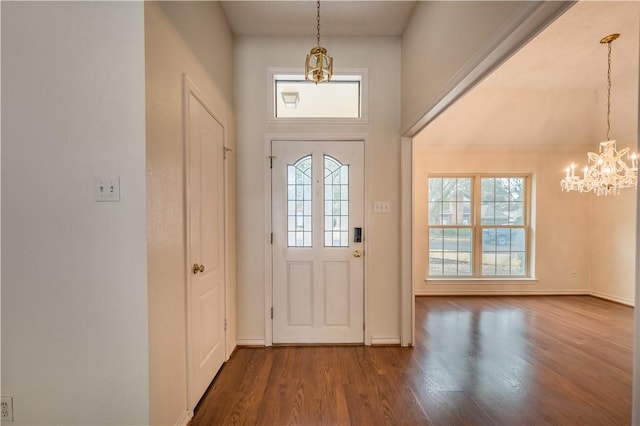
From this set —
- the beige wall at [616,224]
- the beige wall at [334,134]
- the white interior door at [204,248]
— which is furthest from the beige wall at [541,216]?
the white interior door at [204,248]

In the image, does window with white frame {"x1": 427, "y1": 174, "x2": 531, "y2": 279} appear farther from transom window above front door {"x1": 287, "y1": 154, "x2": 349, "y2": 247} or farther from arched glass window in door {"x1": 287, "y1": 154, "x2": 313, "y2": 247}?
arched glass window in door {"x1": 287, "y1": 154, "x2": 313, "y2": 247}

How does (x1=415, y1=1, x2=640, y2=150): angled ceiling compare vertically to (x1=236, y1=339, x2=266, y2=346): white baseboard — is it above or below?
above

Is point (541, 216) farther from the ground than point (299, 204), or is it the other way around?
point (299, 204)

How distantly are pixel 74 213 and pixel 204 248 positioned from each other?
824 millimetres

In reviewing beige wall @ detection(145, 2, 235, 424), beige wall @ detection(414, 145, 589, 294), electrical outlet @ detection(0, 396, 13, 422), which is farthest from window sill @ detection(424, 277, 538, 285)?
electrical outlet @ detection(0, 396, 13, 422)

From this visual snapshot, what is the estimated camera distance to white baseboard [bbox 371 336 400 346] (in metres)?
2.83

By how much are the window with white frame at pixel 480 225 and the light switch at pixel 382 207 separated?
2.47 meters

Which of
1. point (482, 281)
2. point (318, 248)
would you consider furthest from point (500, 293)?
point (318, 248)

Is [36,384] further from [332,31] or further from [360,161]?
[332,31]

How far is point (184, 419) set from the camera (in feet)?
5.71

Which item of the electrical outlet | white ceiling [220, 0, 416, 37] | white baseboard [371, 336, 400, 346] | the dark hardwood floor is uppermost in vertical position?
white ceiling [220, 0, 416, 37]

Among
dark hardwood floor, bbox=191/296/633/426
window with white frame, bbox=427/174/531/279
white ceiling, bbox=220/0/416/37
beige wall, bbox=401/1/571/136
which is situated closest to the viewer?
beige wall, bbox=401/1/571/136

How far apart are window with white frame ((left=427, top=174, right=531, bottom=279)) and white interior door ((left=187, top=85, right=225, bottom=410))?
3.85m

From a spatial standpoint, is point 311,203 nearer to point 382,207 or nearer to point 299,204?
point 299,204
